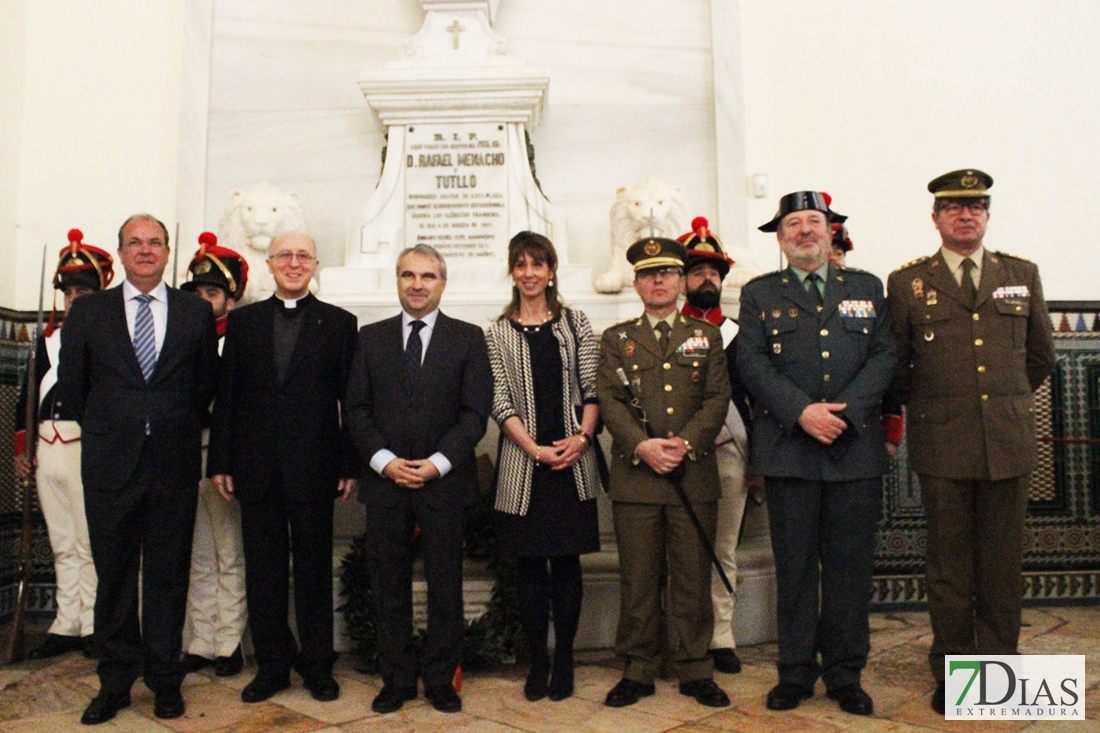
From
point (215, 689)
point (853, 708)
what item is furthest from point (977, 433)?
point (215, 689)

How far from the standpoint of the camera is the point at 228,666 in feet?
11.3

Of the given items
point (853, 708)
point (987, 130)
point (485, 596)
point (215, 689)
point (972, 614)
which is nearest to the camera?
point (853, 708)

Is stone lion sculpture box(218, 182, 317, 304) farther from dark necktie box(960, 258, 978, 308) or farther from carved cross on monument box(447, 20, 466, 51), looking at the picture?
dark necktie box(960, 258, 978, 308)

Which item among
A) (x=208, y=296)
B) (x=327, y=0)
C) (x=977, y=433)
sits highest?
(x=327, y=0)

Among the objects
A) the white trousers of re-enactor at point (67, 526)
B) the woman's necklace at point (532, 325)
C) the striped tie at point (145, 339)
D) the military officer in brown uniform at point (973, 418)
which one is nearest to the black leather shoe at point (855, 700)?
the military officer in brown uniform at point (973, 418)

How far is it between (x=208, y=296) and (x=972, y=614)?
304 cm

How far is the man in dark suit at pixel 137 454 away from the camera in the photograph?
2953 millimetres

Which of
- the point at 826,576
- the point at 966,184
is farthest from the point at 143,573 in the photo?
the point at 966,184

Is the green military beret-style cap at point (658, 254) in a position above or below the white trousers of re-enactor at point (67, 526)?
above

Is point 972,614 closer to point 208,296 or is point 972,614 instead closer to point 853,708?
point 853,708

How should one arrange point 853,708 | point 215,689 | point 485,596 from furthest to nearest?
point 485,596, point 215,689, point 853,708

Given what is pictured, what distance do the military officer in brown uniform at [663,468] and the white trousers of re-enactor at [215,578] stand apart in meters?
1.47

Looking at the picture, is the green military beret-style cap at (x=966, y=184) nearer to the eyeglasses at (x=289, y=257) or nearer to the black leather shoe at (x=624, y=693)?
the black leather shoe at (x=624, y=693)

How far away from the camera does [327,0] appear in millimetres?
5652
